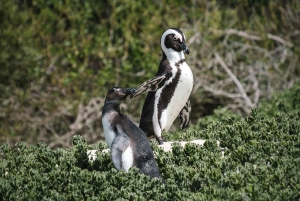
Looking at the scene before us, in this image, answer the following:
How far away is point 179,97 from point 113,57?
514cm

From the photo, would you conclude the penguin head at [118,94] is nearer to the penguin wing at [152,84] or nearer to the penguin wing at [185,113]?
the penguin wing at [152,84]

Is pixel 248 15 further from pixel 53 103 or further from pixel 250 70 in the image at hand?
pixel 53 103

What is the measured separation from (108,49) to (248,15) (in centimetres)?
281

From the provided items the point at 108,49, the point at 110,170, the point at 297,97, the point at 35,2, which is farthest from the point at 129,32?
the point at 110,170

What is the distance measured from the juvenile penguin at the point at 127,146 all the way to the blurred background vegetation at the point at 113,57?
525cm

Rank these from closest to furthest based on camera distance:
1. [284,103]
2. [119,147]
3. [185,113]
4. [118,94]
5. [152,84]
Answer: [119,147]
[118,94]
[152,84]
[185,113]
[284,103]

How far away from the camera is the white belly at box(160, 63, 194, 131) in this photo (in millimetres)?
6496

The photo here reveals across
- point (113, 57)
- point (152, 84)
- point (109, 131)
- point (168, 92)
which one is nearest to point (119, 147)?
point (109, 131)

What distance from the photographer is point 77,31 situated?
11742mm

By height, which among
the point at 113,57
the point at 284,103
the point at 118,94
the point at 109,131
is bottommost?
the point at 284,103

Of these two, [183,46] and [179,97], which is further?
[183,46]

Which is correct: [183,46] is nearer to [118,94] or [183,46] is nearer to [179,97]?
[179,97]

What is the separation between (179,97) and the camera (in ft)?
21.5

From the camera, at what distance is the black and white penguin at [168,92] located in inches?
255
